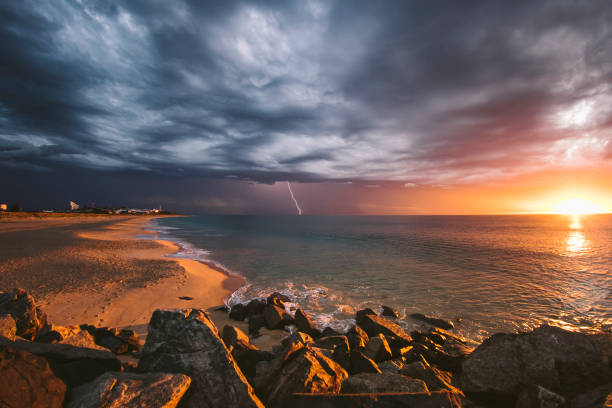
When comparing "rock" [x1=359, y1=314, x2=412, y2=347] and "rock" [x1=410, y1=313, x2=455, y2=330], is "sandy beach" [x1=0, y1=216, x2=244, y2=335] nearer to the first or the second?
"rock" [x1=359, y1=314, x2=412, y2=347]

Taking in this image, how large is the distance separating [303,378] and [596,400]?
5.28 m

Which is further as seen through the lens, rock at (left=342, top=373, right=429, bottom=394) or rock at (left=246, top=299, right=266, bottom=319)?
rock at (left=246, top=299, right=266, bottom=319)

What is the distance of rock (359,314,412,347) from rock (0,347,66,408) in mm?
10134

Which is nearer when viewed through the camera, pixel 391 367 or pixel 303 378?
pixel 303 378

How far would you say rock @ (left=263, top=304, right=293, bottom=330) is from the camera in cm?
1281

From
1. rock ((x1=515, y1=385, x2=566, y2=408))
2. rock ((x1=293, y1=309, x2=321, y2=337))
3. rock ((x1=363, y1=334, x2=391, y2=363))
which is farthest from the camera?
rock ((x1=293, y1=309, x2=321, y2=337))

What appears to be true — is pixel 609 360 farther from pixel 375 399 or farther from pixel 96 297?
pixel 96 297

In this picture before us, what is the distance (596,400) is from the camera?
4371mm

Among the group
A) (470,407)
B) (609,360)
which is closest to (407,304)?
(609,360)

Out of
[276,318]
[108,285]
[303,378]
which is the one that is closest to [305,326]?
[276,318]

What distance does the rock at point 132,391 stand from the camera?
13.0 ft

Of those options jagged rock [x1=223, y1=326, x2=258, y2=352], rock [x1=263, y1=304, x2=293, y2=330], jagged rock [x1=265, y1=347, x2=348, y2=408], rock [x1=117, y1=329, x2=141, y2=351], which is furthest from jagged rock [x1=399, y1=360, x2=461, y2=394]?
rock [x1=117, y1=329, x2=141, y2=351]

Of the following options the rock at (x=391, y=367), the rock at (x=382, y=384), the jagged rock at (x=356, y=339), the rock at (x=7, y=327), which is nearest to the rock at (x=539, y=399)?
the rock at (x=382, y=384)

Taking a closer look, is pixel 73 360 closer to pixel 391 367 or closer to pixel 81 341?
pixel 81 341
